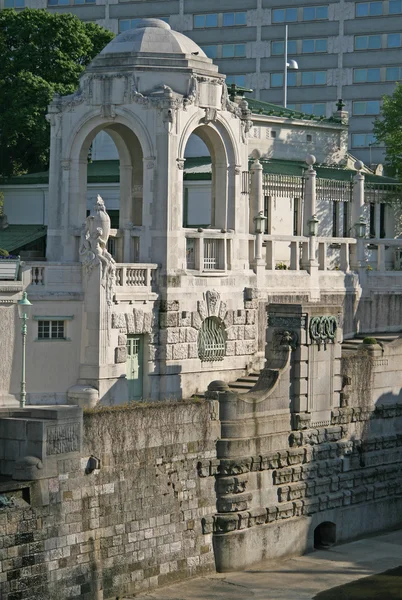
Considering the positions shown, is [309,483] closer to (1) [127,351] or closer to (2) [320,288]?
(1) [127,351]

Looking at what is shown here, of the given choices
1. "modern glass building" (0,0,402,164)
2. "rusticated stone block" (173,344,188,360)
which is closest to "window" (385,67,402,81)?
"modern glass building" (0,0,402,164)

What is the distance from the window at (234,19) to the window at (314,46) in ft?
17.5

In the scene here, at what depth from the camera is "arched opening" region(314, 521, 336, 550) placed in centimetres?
4969

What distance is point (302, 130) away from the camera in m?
69.5

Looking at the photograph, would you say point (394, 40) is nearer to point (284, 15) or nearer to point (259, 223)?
point (284, 15)

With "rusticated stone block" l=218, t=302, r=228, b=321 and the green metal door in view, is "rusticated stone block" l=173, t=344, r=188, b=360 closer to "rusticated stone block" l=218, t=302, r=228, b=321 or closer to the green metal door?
the green metal door

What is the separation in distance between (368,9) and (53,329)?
78236mm

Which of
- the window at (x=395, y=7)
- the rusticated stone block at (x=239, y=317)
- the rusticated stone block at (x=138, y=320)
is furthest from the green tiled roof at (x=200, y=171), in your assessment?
the window at (x=395, y=7)

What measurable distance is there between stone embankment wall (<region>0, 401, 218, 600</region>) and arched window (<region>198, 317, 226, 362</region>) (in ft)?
21.9

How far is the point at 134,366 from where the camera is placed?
49.4 m

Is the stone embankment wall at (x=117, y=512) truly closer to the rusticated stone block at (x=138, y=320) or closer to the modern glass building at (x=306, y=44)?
the rusticated stone block at (x=138, y=320)

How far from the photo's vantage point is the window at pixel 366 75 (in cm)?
12200

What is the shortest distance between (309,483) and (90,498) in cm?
1094

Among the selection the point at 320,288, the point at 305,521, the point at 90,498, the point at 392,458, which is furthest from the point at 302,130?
the point at 90,498
